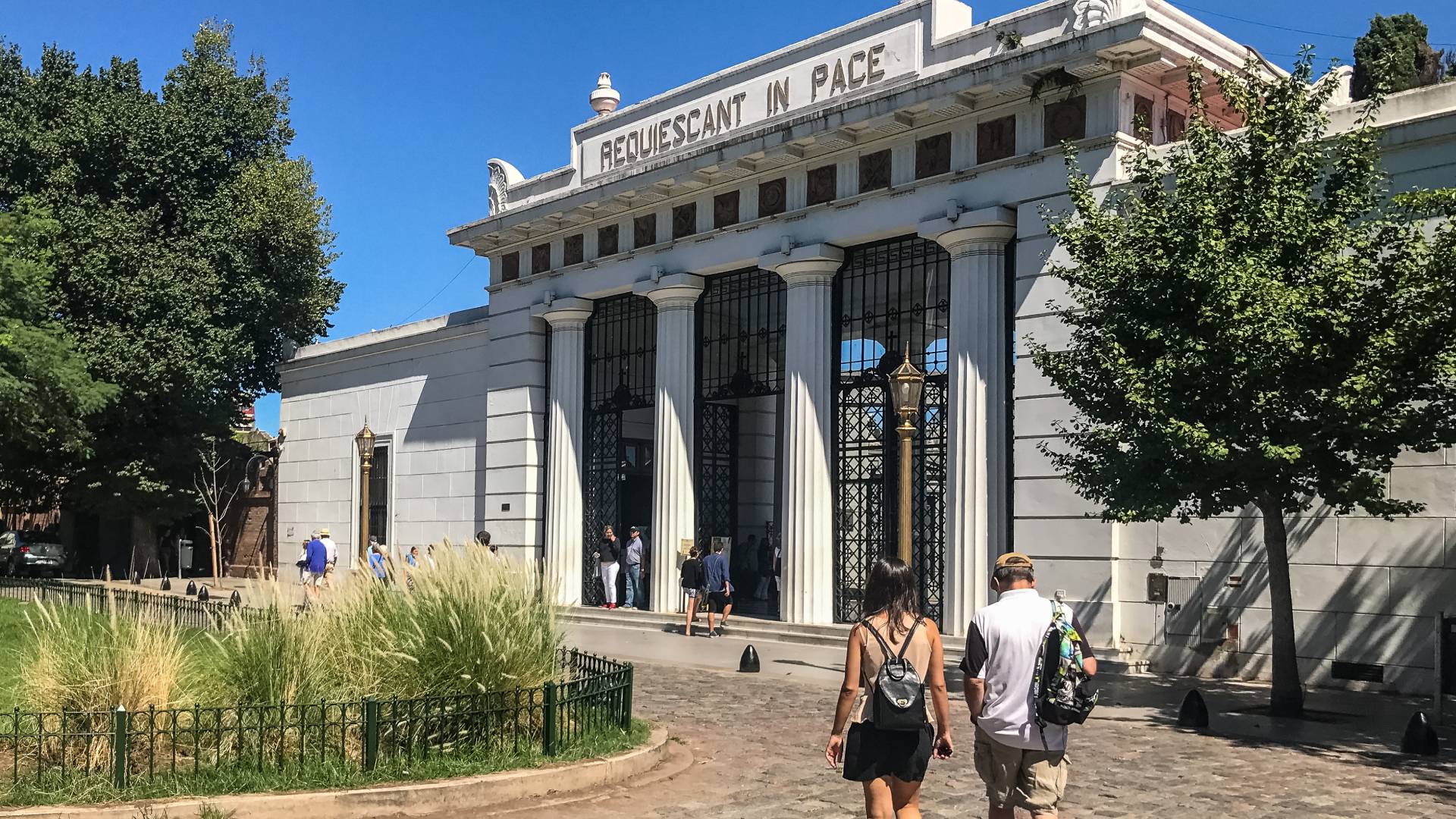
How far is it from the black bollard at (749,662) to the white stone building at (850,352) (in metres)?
3.60

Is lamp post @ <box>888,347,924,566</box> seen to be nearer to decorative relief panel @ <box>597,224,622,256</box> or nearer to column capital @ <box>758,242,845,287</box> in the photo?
column capital @ <box>758,242,845,287</box>

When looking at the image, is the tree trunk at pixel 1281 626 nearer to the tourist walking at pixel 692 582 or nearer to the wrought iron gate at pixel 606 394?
the tourist walking at pixel 692 582

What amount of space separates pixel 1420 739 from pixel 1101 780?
3204mm

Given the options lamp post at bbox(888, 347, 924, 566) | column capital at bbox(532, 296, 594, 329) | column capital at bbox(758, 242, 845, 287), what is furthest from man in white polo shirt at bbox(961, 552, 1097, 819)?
column capital at bbox(532, 296, 594, 329)

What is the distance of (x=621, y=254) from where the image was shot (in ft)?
86.1

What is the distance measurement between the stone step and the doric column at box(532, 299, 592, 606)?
131 cm

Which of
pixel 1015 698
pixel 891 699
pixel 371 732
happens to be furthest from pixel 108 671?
pixel 1015 698

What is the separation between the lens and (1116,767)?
1062 cm

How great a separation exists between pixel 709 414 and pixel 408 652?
1746cm

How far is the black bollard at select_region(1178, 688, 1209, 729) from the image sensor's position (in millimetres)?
12828

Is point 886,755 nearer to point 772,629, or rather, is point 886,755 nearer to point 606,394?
point 772,629

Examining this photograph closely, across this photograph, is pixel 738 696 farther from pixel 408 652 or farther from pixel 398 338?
pixel 398 338

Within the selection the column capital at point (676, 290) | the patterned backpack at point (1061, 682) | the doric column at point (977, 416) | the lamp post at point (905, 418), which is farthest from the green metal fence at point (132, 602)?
the doric column at point (977, 416)

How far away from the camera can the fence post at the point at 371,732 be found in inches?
350
